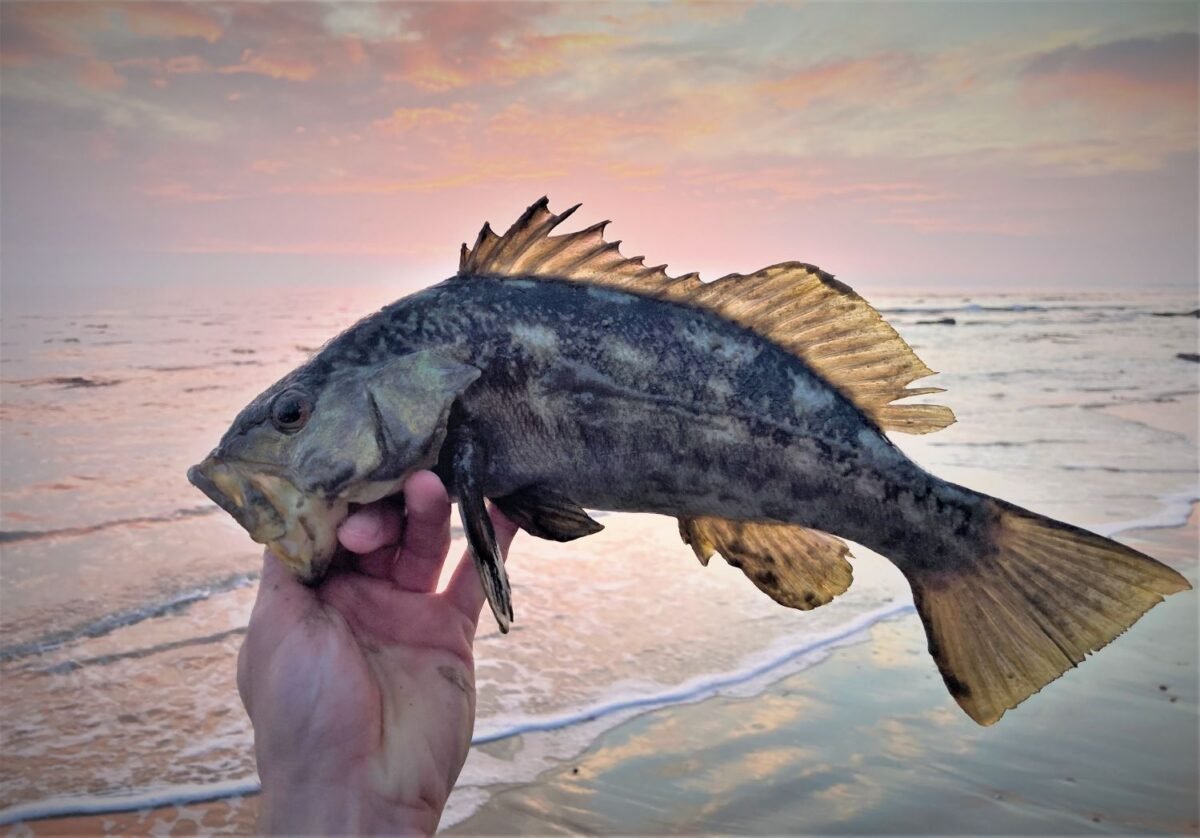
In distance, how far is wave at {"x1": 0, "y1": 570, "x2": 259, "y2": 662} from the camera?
6.26m

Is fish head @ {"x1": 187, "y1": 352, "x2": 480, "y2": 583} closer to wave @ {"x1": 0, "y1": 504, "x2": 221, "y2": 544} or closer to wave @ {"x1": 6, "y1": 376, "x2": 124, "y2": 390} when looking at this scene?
wave @ {"x1": 0, "y1": 504, "x2": 221, "y2": 544}

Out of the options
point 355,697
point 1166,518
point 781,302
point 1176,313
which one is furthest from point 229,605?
point 1176,313

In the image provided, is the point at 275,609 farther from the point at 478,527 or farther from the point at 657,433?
the point at 657,433

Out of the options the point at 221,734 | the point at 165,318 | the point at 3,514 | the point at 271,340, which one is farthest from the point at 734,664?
the point at 165,318

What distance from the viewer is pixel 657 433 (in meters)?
2.65

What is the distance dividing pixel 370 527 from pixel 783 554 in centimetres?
125

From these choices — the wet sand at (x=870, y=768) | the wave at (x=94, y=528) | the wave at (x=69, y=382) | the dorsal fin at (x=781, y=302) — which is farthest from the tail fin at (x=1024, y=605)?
the wave at (x=69, y=382)

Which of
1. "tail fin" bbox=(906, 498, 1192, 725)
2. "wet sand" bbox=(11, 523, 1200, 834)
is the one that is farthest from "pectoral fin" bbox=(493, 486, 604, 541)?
"wet sand" bbox=(11, 523, 1200, 834)

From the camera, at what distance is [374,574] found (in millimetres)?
3098

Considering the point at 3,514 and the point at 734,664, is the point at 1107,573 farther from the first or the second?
the point at 3,514

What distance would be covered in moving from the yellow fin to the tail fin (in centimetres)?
25

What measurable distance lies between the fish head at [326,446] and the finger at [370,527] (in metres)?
0.06

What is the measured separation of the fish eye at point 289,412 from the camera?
2.60 meters

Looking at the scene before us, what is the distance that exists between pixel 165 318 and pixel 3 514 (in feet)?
96.8
